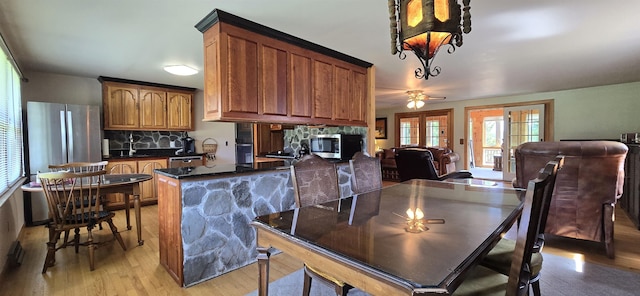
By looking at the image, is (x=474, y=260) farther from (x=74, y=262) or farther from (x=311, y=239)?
(x=74, y=262)

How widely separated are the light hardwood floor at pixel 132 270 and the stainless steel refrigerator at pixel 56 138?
2.47ft

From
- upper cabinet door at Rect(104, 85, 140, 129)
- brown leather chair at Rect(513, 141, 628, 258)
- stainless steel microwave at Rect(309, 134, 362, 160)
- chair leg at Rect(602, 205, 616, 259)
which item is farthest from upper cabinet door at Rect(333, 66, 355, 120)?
upper cabinet door at Rect(104, 85, 140, 129)

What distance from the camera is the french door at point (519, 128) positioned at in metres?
6.49

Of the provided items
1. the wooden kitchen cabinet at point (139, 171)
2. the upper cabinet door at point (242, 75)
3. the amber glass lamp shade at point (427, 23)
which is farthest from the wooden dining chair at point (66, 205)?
the amber glass lamp shade at point (427, 23)

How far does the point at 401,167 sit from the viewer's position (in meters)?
4.67

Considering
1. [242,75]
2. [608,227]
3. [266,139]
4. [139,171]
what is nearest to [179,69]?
[242,75]

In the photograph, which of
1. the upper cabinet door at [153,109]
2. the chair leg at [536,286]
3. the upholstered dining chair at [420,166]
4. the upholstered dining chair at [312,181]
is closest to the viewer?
the chair leg at [536,286]

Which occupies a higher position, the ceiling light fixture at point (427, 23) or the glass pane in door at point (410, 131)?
the ceiling light fixture at point (427, 23)

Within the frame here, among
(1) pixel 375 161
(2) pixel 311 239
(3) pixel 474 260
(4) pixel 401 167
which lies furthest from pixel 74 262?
(4) pixel 401 167

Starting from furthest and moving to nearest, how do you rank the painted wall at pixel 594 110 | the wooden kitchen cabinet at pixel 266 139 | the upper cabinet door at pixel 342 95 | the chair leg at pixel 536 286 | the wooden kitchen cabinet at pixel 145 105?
the wooden kitchen cabinet at pixel 266 139
the painted wall at pixel 594 110
the wooden kitchen cabinet at pixel 145 105
the upper cabinet door at pixel 342 95
the chair leg at pixel 536 286

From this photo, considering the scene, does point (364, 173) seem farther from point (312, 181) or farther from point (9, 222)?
point (9, 222)

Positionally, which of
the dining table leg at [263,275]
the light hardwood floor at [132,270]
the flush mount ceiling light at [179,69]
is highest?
the flush mount ceiling light at [179,69]

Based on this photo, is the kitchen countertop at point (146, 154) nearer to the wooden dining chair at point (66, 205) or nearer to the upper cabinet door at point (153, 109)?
the upper cabinet door at point (153, 109)

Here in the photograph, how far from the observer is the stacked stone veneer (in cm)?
220
